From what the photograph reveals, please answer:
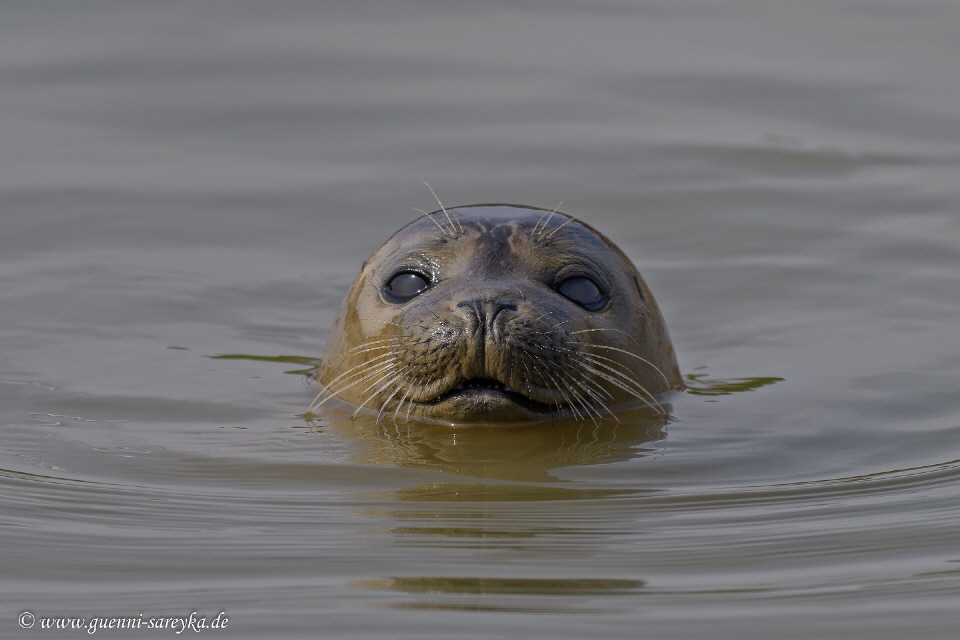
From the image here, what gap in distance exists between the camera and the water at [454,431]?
3.59 meters

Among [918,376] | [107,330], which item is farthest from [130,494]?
[918,376]

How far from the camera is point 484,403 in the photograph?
502 cm

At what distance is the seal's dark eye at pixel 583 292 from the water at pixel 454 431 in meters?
0.51

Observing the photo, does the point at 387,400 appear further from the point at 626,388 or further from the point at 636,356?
the point at 636,356

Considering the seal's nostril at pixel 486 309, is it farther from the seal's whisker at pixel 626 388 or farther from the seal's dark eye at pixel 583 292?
the seal's dark eye at pixel 583 292

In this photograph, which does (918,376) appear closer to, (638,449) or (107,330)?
(638,449)

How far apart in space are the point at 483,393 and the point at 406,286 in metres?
0.78

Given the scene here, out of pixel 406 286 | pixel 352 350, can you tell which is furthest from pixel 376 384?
pixel 406 286

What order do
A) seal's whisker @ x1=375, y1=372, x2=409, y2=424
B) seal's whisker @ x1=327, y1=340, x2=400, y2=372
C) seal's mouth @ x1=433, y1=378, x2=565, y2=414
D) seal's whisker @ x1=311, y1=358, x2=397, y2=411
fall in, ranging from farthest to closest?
seal's whisker @ x1=327, y1=340, x2=400, y2=372
seal's whisker @ x1=311, y1=358, x2=397, y2=411
seal's whisker @ x1=375, y1=372, x2=409, y2=424
seal's mouth @ x1=433, y1=378, x2=565, y2=414

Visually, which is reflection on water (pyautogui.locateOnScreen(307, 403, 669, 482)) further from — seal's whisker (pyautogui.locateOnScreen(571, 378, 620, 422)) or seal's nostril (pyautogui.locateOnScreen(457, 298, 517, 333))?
seal's nostril (pyautogui.locateOnScreen(457, 298, 517, 333))

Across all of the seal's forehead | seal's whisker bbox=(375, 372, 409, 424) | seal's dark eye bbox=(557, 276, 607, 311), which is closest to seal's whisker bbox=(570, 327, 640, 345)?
seal's dark eye bbox=(557, 276, 607, 311)

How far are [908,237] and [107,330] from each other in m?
4.43

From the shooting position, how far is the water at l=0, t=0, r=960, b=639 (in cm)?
359

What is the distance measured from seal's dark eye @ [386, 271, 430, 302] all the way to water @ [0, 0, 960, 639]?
1.80 feet
